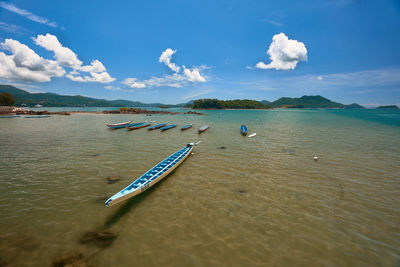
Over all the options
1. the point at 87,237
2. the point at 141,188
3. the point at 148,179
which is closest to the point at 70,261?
the point at 87,237

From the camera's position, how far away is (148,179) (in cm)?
1105

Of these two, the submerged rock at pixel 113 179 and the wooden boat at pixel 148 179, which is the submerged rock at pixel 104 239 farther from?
the submerged rock at pixel 113 179

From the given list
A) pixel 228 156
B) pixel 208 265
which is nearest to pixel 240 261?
pixel 208 265

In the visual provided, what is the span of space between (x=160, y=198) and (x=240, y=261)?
19.7ft

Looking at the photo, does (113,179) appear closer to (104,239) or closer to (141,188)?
(141,188)

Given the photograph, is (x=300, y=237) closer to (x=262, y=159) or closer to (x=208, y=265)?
(x=208, y=265)

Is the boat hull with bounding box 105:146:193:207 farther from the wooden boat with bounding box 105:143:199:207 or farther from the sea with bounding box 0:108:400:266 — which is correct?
the sea with bounding box 0:108:400:266

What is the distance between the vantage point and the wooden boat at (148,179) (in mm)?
8488

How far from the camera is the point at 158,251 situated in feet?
21.9

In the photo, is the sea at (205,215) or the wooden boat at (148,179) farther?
the wooden boat at (148,179)

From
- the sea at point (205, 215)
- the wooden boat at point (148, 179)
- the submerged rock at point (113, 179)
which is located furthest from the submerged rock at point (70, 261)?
the submerged rock at point (113, 179)

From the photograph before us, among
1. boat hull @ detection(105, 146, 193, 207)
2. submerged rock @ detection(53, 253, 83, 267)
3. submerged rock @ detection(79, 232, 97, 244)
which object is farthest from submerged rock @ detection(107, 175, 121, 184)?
submerged rock @ detection(53, 253, 83, 267)

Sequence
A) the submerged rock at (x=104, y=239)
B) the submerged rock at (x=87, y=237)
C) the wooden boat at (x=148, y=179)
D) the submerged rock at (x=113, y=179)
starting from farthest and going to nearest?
the submerged rock at (x=113, y=179), the wooden boat at (x=148, y=179), the submerged rock at (x=87, y=237), the submerged rock at (x=104, y=239)

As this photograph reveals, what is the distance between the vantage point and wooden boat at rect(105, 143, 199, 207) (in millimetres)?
8488
